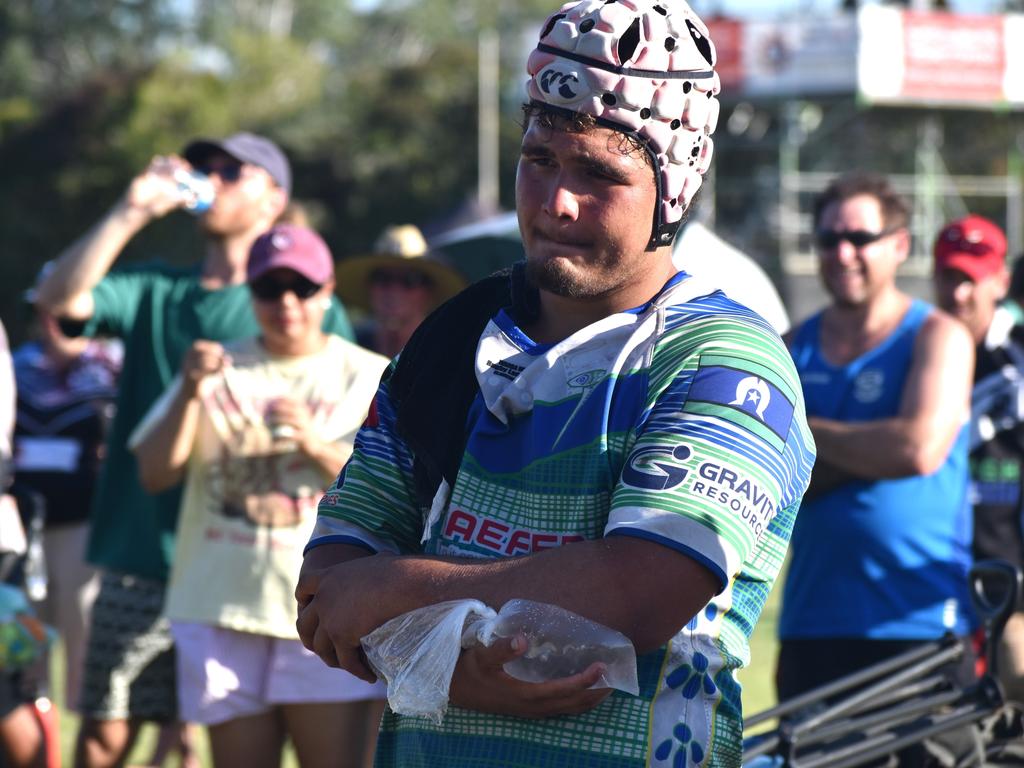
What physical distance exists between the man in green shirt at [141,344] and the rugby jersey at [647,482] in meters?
3.21

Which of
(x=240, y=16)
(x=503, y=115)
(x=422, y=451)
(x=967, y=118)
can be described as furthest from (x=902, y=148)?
(x=422, y=451)

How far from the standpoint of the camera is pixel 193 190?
214 inches

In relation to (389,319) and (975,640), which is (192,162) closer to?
(389,319)

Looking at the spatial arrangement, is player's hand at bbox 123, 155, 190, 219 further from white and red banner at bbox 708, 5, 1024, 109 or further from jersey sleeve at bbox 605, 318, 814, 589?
white and red banner at bbox 708, 5, 1024, 109

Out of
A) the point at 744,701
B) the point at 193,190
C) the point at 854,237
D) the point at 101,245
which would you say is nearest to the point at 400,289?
the point at 193,190

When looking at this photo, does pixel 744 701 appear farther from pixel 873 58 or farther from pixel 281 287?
pixel 873 58

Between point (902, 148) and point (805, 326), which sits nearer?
point (805, 326)

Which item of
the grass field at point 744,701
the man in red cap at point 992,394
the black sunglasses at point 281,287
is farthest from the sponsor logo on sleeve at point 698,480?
the grass field at point 744,701

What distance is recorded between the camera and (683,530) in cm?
198

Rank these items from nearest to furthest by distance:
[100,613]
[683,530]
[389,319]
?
[683,530], [100,613], [389,319]

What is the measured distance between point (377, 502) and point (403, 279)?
3.87 meters

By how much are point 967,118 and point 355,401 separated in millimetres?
38871

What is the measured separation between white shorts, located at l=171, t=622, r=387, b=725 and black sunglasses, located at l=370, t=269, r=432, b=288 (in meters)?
1.85

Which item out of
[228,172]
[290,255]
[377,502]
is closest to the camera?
[377,502]
